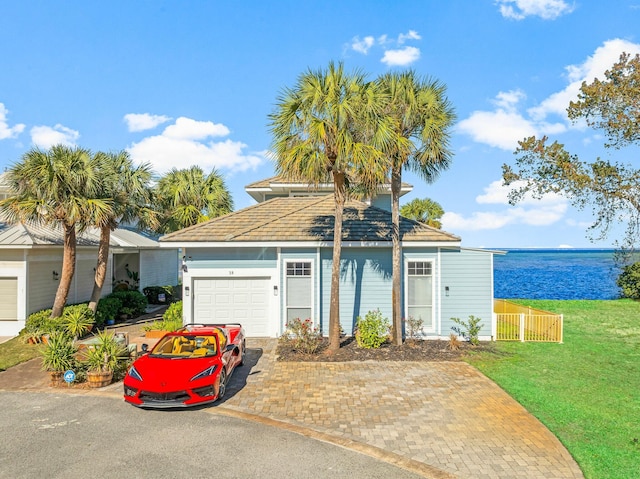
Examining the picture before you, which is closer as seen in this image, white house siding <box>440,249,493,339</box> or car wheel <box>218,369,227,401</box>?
car wheel <box>218,369,227,401</box>

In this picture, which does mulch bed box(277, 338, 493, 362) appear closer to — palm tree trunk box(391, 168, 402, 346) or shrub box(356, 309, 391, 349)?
shrub box(356, 309, 391, 349)

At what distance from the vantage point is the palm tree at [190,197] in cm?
2172

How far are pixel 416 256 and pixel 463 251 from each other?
168 cm

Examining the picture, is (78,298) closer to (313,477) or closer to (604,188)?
(313,477)

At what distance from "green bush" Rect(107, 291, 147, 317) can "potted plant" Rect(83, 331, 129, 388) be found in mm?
9836

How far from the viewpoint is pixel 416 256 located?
14797 mm

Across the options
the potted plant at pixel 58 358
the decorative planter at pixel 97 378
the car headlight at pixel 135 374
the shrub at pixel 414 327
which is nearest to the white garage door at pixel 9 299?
the potted plant at pixel 58 358

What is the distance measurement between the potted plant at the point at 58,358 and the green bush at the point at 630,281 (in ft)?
94.9

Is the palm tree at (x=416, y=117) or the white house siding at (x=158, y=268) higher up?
the palm tree at (x=416, y=117)

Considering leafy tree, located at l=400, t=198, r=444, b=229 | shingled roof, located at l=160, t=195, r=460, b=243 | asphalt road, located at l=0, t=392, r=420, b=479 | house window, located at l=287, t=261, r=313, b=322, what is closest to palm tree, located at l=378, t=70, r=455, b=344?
shingled roof, located at l=160, t=195, r=460, b=243

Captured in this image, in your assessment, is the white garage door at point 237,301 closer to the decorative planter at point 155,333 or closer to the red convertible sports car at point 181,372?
the decorative planter at point 155,333

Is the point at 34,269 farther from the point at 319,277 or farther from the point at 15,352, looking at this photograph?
the point at 319,277

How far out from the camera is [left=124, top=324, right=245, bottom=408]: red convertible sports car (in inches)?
312

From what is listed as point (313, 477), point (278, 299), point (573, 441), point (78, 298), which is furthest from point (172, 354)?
point (78, 298)
